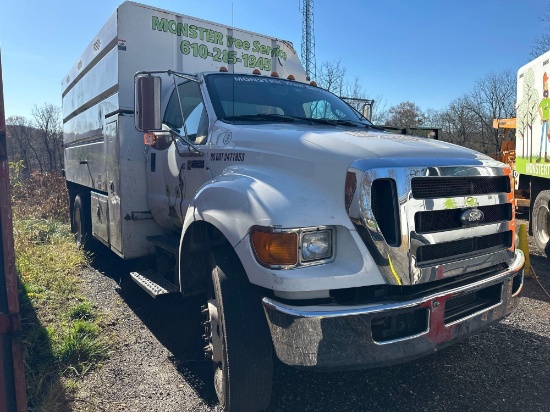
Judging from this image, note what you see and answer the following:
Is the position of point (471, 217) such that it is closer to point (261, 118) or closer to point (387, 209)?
point (387, 209)

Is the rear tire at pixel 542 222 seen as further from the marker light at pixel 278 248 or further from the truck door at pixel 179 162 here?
the marker light at pixel 278 248

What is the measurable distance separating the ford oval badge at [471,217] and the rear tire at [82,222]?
6.07 meters

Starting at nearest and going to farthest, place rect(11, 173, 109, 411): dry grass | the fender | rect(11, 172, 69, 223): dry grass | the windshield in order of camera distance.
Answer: the fender < rect(11, 173, 109, 411): dry grass < the windshield < rect(11, 172, 69, 223): dry grass

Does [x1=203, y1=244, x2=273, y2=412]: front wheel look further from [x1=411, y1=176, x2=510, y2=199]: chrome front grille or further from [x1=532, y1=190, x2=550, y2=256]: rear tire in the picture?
[x1=532, y1=190, x2=550, y2=256]: rear tire

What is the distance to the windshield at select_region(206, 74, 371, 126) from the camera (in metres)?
3.79

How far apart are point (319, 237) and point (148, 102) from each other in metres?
1.91

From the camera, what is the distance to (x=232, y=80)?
415 cm

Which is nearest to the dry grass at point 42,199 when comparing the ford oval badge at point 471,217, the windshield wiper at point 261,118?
the windshield wiper at point 261,118

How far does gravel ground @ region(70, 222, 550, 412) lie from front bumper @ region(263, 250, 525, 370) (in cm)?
80

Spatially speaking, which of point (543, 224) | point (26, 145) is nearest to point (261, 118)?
point (543, 224)

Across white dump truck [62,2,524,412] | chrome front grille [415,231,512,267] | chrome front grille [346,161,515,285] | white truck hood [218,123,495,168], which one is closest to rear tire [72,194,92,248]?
white dump truck [62,2,524,412]

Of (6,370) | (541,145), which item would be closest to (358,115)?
(6,370)

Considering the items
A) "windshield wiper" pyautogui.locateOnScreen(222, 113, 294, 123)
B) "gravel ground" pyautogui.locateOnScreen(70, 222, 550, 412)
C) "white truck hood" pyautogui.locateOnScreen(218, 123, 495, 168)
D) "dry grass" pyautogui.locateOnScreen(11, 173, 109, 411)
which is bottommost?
"gravel ground" pyautogui.locateOnScreen(70, 222, 550, 412)

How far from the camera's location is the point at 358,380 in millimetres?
3436
